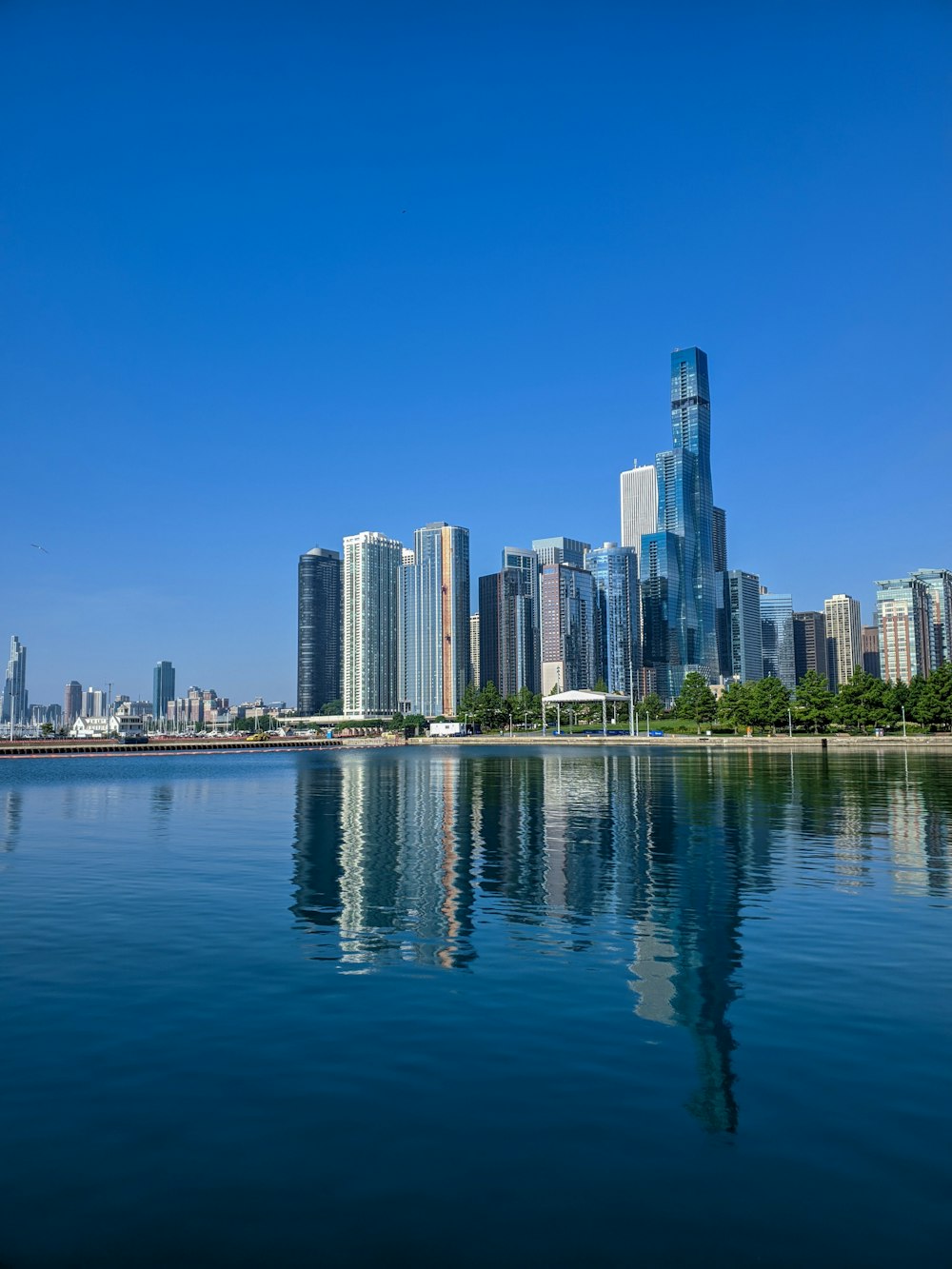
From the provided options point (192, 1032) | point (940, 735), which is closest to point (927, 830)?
point (192, 1032)

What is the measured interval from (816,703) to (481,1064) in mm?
179810

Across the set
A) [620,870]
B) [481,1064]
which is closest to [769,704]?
[620,870]

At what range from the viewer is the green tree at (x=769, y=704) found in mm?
185500

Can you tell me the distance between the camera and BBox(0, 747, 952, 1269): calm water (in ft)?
29.8

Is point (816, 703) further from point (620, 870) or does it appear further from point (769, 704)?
point (620, 870)

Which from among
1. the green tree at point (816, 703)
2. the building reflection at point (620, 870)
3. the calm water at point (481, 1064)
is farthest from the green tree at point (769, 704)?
the calm water at point (481, 1064)

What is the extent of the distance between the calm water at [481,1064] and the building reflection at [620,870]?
167 millimetres

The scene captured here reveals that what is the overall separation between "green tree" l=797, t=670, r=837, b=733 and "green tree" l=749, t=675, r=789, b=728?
3.24 m

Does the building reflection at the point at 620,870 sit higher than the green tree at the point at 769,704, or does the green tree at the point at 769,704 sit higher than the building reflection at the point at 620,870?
the green tree at the point at 769,704

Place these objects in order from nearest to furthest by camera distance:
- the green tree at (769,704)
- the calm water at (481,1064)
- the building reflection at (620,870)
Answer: the calm water at (481,1064)
the building reflection at (620,870)
the green tree at (769,704)

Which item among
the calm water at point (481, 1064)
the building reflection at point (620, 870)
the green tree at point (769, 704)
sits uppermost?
the green tree at point (769, 704)

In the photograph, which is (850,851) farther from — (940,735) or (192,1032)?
(940,735)

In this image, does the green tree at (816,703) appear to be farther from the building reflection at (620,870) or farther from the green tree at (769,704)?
the building reflection at (620,870)

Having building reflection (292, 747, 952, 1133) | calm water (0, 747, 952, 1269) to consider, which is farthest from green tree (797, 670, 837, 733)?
calm water (0, 747, 952, 1269)
